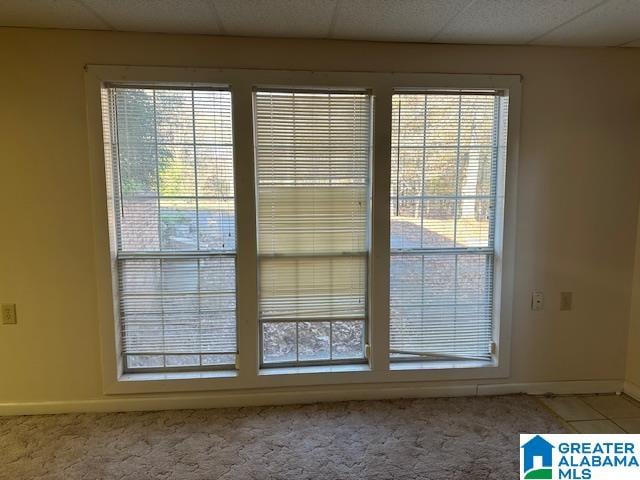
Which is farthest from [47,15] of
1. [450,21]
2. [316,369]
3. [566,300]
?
[566,300]

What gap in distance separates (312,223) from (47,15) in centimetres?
173

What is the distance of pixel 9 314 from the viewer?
2.31 meters

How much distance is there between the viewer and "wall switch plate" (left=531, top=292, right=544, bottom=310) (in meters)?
2.55

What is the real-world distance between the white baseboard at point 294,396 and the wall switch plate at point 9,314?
50 cm

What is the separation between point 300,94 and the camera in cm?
235

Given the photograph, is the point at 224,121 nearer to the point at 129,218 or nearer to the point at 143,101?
the point at 143,101

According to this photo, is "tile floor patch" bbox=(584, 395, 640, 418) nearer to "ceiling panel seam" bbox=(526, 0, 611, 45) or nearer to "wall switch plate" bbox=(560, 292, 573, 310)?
"wall switch plate" bbox=(560, 292, 573, 310)

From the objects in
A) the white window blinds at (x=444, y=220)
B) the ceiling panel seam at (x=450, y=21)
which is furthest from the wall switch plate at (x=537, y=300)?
the ceiling panel seam at (x=450, y=21)

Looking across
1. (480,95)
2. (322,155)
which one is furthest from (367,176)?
(480,95)

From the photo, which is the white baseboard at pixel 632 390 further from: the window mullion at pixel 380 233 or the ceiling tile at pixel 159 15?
the ceiling tile at pixel 159 15

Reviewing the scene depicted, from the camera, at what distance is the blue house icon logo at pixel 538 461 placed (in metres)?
1.87

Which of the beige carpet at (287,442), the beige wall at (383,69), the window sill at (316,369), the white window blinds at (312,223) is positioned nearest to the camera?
the beige carpet at (287,442)

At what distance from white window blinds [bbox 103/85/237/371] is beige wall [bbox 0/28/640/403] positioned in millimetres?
175

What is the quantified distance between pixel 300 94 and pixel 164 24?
80cm
